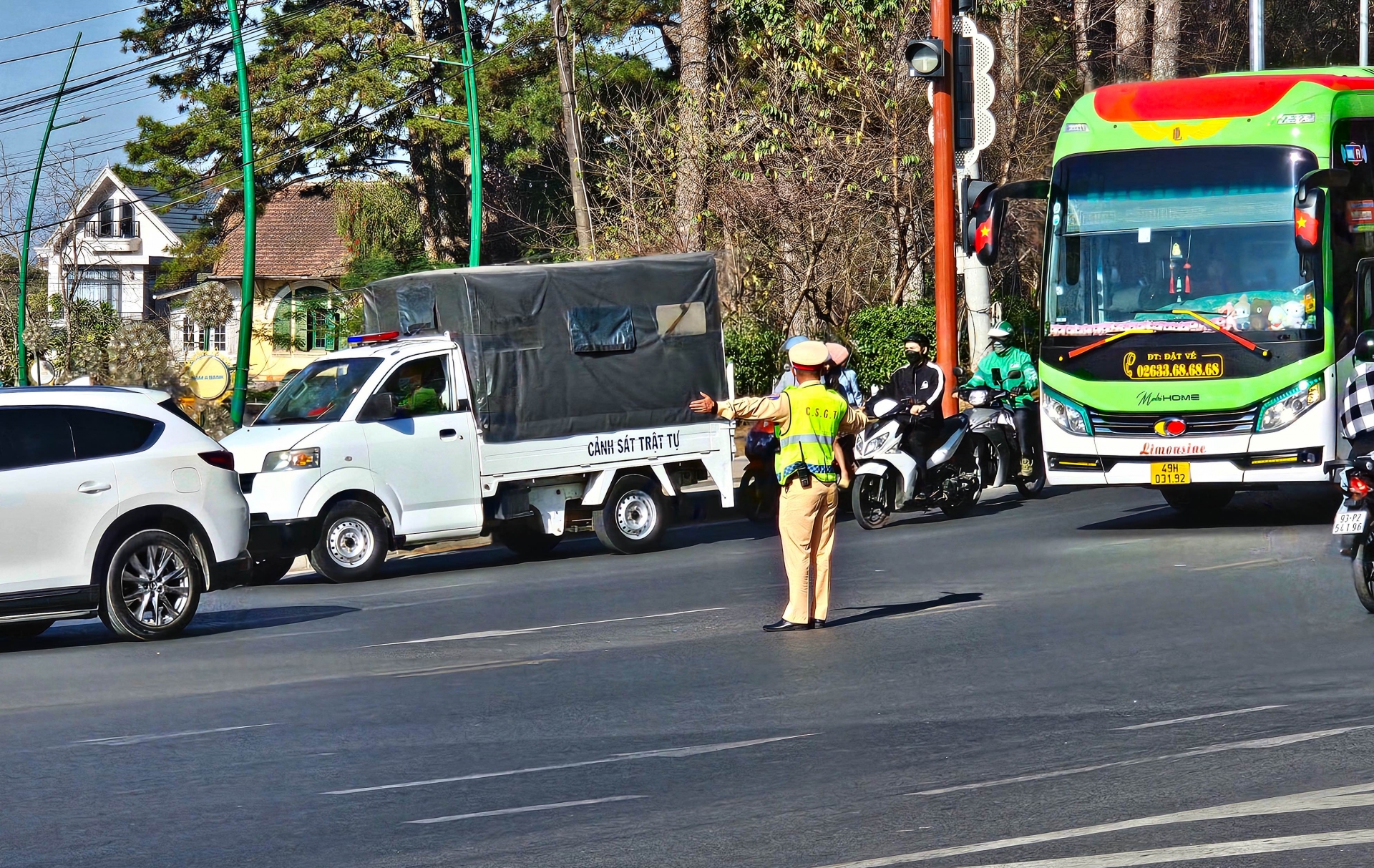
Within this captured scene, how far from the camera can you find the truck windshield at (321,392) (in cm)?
1492

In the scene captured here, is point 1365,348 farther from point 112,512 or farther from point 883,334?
point 883,334

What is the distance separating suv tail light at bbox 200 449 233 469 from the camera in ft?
39.1

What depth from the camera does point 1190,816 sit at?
5.91 meters

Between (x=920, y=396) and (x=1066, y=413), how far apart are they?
92.1 inches

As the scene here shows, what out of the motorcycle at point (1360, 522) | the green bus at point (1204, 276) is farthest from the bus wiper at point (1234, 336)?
the motorcycle at point (1360, 522)

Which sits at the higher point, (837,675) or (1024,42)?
(1024,42)

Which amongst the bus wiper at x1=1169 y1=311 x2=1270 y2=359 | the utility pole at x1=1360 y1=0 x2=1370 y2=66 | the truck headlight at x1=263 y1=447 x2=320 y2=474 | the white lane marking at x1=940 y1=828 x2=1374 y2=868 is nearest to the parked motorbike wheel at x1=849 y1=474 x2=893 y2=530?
the bus wiper at x1=1169 y1=311 x2=1270 y2=359

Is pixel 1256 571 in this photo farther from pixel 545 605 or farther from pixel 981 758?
pixel 981 758

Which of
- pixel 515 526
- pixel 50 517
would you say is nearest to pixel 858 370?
pixel 515 526

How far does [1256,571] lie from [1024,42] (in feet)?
65.4

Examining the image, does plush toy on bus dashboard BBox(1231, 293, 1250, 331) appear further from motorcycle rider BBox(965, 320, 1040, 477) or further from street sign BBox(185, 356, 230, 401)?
street sign BBox(185, 356, 230, 401)

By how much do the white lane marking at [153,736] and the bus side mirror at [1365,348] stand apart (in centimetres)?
684

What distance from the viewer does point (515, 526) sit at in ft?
52.8

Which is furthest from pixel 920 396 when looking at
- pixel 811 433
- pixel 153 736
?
pixel 153 736
